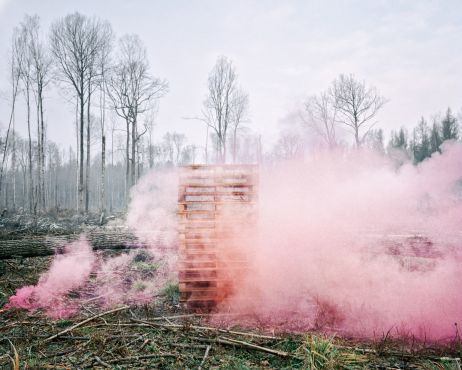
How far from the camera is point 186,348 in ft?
11.6

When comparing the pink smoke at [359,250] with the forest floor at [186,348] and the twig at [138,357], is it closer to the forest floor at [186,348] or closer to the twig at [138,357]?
the forest floor at [186,348]

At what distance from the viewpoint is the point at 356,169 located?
28.8ft

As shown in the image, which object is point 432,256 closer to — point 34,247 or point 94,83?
point 34,247

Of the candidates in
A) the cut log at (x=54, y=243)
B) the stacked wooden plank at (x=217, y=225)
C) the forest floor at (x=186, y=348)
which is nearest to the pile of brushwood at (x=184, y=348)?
the forest floor at (x=186, y=348)

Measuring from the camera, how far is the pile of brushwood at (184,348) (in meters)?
3.14

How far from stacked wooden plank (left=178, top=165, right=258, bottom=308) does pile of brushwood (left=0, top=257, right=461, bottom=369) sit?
966mm

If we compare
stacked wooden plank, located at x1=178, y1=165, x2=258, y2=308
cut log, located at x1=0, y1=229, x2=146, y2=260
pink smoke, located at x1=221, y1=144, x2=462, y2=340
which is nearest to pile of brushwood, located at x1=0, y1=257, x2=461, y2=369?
pink smoke, located at x1=221, y1=144, x2=462, y2=340

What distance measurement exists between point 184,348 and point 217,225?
7.69ft

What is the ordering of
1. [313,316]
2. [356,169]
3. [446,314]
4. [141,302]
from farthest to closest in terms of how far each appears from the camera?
[356,169] → [141,302] → [313,316] → [446,314]

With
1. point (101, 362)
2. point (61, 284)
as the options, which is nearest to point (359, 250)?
point (101, 362)

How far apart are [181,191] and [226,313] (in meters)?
2.42

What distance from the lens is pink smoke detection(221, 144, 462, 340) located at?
4.50m

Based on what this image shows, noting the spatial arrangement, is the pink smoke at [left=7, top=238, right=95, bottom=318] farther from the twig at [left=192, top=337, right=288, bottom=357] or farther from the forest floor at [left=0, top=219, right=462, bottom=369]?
the twig at [left=192, top=337, right=288, bottom=357]

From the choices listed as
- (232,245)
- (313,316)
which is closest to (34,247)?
(232,245)
